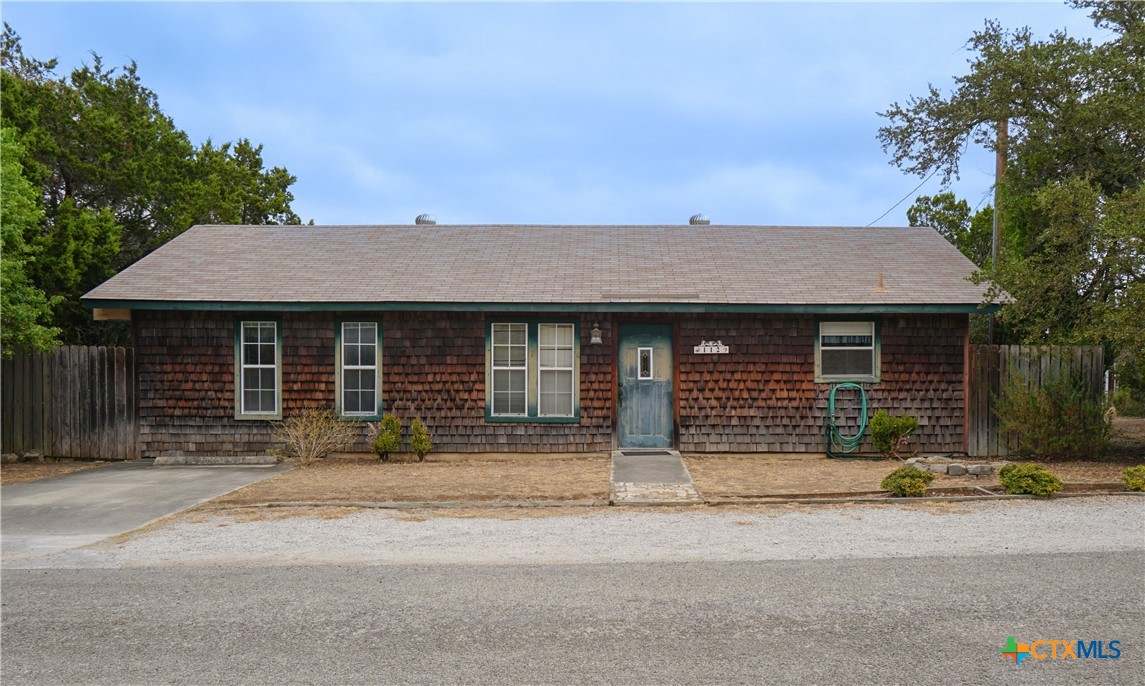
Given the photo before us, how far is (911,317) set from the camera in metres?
13.3

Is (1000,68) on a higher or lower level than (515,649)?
higher

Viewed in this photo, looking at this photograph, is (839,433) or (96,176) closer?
(839,433)

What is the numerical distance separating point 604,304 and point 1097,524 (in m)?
7.53

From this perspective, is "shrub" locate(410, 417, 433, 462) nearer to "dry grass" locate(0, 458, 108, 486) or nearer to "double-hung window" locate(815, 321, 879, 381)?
"dry grass" locate(0, 458, 108, 486)

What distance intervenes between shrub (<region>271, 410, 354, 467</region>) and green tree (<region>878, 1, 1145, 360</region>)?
439 inches

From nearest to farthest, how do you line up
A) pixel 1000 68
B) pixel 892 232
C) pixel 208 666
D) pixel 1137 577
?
pixel 208 666, pixel 1137 577, pixel 1000 68, pixel 892 232

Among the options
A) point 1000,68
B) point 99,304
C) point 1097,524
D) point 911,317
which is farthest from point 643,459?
point 1000,68

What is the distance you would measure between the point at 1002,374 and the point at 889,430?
2383 millimetres

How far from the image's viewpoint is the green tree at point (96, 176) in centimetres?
1650

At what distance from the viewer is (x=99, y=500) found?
9.48 m

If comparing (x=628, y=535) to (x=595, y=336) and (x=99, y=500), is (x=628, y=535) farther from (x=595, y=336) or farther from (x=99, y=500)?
(x=99, y=500)

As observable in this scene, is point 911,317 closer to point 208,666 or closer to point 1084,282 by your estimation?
point 1084,282

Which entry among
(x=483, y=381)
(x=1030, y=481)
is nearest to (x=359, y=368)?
(x=483, y=381)

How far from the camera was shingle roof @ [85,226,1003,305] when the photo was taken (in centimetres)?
1312
